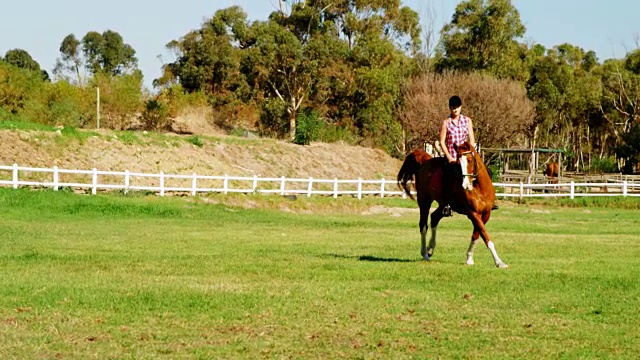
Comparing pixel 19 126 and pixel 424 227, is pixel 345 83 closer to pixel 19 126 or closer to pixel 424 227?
pixel 19 126

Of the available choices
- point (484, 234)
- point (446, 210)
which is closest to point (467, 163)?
point (484, 234)

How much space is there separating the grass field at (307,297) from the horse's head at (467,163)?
1.47m

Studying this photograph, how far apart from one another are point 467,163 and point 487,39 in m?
78.8

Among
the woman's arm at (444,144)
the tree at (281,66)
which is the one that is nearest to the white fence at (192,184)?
the tree at (281,66)

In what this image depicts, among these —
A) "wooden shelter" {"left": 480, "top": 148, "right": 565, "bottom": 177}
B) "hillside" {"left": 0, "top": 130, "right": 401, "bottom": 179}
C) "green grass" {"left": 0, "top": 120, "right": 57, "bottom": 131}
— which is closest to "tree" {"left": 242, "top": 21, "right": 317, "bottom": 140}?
"hillside" {"left": 0, "top": 130, "right": 401, "bottom": 179}

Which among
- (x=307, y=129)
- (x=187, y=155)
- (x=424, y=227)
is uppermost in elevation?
(x=307, y=129)

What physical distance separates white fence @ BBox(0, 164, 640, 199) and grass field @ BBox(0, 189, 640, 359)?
52.0 feet

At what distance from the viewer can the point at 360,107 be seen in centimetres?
8850

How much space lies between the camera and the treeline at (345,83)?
264ft

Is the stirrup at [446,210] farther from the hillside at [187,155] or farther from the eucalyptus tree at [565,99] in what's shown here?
the eucalyptus tree at [565,99]

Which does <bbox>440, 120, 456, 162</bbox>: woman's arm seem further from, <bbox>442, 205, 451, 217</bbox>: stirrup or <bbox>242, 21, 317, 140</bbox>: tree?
<bbox>242, 21, 317, 140</bbox>: tree

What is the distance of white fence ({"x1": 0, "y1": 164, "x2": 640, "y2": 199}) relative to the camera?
4084 centimetres

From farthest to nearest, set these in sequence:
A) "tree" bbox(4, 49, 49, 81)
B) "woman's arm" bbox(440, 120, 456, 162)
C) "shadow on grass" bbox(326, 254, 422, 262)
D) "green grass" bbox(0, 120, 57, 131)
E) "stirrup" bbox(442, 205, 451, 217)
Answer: "tree" bbox(4, 49, 49, 81)
"green grass" bbox(0, 120, 57, 131)
"shadow on grass" bbox(326, 254, 422, 262)
"stirrup" bbox(442, 205, 451, 217)
"woman's arm" bbox(440, 120, 456, 162)

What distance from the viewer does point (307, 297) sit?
41.2 feet
